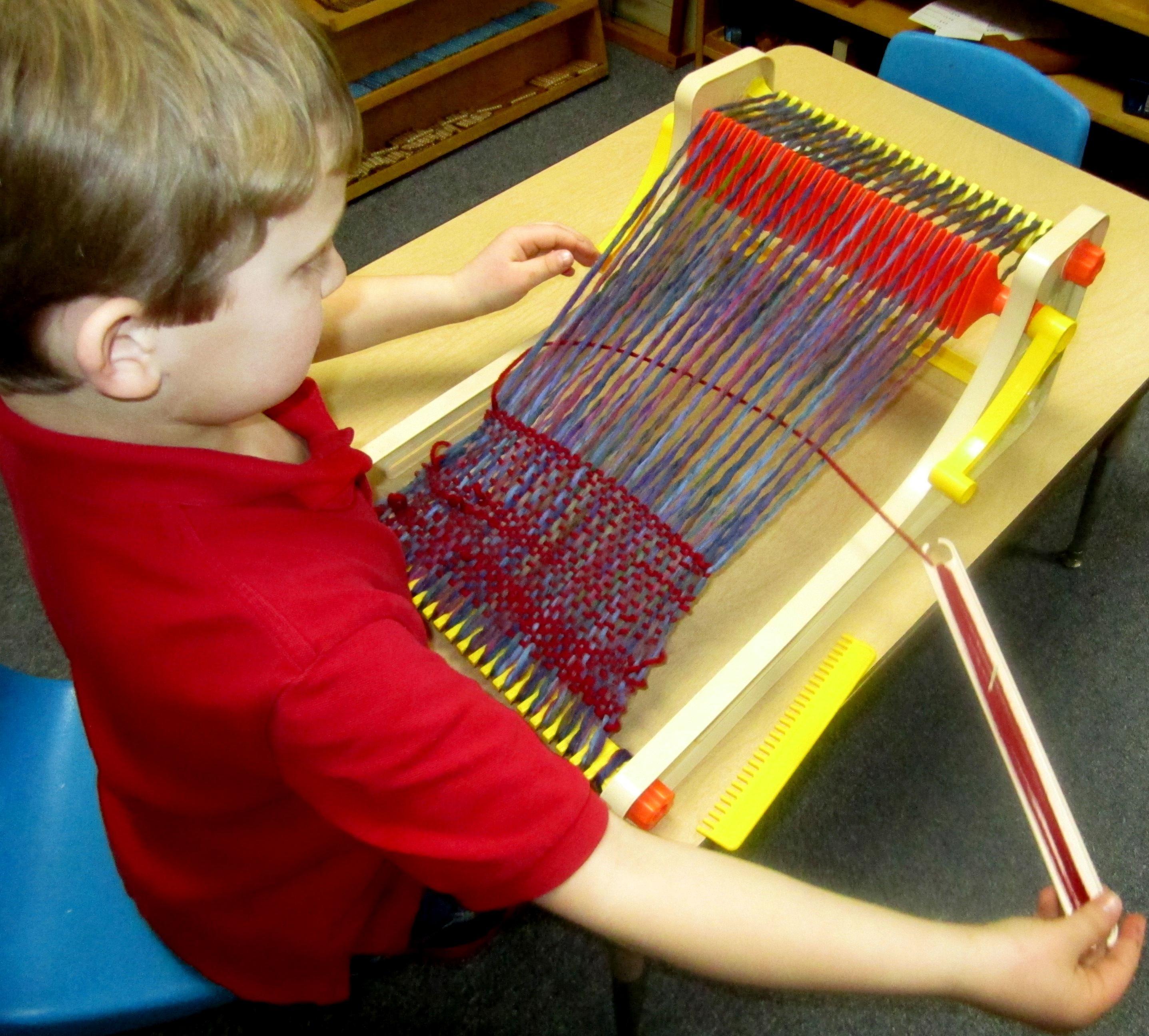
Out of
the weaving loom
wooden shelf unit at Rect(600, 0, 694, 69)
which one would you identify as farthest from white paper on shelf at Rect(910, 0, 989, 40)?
the weaving loom

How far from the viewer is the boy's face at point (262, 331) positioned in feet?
1.63

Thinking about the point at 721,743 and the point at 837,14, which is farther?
the point at 837,14

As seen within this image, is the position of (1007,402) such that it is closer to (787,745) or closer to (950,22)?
(787,745)

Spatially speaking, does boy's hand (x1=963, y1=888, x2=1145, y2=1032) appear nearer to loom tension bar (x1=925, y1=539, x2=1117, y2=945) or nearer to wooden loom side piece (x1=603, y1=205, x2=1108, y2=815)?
loom tension bar (x1=925, y1=539, x2=1117, y2=945)

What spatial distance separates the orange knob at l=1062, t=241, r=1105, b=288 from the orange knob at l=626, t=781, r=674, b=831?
1.67ft

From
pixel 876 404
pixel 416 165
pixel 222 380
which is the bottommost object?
pixel 416 165

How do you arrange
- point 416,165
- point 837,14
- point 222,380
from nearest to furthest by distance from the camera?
point 222,380 < point 837,14 < point 416,165

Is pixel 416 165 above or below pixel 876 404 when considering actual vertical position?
below

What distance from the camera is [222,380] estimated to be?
0.53m

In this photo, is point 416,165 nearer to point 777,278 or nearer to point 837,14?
point 837,14

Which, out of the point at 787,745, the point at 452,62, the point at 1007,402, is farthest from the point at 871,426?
the point at 452,62

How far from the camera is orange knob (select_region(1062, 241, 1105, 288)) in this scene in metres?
0.73

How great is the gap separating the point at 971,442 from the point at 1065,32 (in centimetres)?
159

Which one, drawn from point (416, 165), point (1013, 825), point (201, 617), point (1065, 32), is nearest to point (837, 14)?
point (1065, 32)
